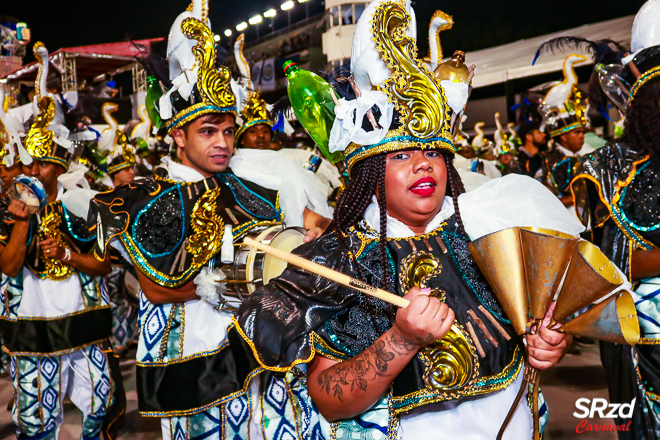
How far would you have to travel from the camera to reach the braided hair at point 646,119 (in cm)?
275

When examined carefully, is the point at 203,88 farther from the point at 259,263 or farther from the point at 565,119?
the point at 565,119

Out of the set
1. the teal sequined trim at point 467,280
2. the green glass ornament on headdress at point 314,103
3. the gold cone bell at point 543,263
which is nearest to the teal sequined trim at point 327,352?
the teal sequined trim at point 467,280

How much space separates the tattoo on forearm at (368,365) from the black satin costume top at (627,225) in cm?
171

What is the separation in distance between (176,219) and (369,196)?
1574 millimetres

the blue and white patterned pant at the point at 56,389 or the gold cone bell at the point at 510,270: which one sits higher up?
the gold cone bell at the point at 510,270

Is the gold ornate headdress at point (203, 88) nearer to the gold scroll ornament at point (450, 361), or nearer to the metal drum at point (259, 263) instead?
the metal drum at point (259, 263)

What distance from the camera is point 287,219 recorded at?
3.07 m

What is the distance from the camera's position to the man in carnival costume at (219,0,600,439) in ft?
5.28

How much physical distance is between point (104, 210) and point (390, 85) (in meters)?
1.91

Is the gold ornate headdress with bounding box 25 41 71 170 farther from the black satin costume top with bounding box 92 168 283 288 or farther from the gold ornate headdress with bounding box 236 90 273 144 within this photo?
the black satin costume top with bounding box 92 168 283 288

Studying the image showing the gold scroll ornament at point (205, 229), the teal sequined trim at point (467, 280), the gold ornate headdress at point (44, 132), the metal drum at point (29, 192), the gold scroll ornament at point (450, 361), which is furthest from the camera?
the gold ornate headdress at point (44, 132)

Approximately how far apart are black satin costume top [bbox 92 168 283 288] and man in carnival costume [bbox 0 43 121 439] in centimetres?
111

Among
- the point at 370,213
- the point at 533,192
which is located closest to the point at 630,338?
the point at 533,192

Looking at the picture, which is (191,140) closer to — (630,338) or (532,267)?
(532,267)
